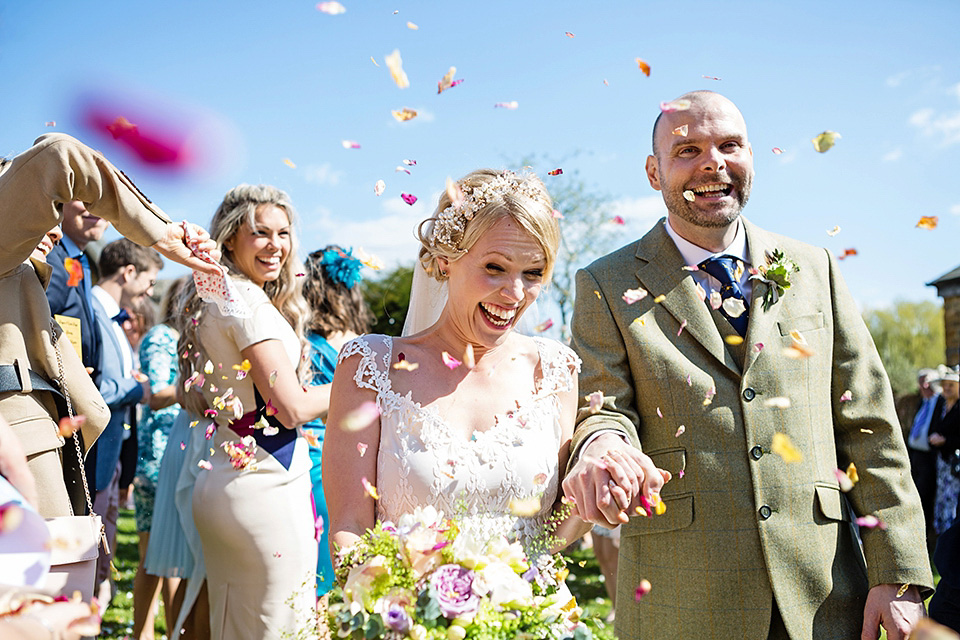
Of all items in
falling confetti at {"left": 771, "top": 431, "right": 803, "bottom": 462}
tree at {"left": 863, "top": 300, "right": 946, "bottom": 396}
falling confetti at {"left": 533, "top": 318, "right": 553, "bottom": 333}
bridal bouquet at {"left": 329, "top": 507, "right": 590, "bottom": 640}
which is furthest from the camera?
tree at {"left": 863, "top": 300, "right": 946, "bottom": 396}

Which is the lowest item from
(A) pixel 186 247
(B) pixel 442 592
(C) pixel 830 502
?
(B) pixel 442 592

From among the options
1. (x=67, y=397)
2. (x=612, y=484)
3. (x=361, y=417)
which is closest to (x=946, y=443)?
(x=612, y=484)

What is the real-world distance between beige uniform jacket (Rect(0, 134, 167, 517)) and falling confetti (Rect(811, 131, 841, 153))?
233cm

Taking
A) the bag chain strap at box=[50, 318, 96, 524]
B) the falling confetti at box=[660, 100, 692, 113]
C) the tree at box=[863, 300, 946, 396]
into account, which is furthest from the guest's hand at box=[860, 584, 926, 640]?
the tree at box=[863, 300, 946, 396]

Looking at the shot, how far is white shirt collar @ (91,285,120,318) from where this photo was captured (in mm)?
5434

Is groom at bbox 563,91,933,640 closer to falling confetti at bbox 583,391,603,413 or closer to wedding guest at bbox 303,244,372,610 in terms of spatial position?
falling confetti at bbox 583,391,603,413

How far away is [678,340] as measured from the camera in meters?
2.74

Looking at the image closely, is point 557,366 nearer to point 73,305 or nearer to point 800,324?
point 800,324

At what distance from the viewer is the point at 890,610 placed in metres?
2.50

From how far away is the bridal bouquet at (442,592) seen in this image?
5.32 ft

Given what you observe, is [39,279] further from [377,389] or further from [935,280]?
[935,280]

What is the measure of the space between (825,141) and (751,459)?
1224mm

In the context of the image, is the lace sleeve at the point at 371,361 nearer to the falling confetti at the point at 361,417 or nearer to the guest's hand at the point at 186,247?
the falling confetti at the point at 361,417

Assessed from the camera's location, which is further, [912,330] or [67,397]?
[912,330]
